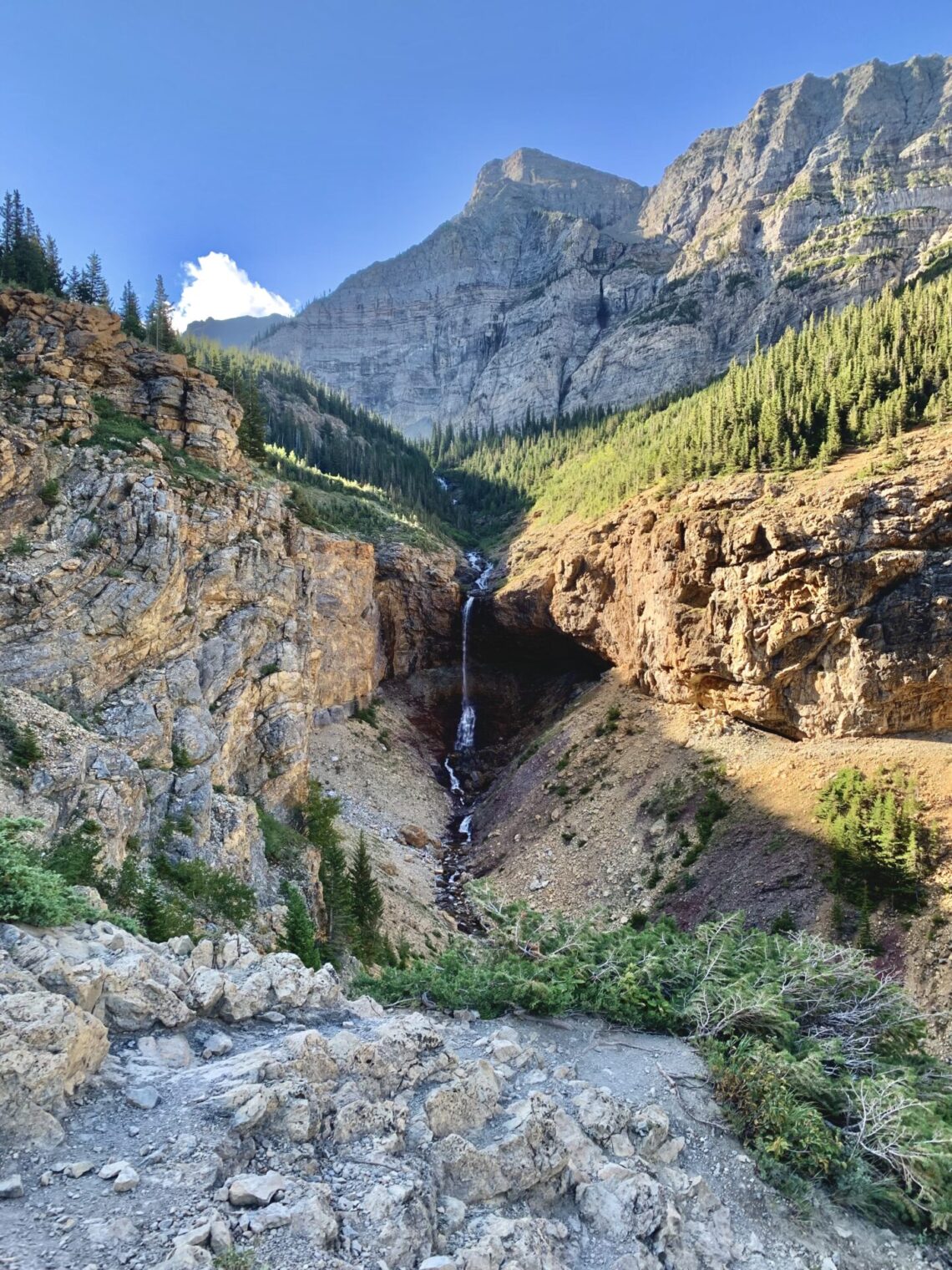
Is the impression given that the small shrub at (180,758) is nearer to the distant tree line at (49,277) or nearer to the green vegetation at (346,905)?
the green vegetation at (346,905)

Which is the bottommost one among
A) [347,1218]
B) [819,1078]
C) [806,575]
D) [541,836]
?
[541,836]

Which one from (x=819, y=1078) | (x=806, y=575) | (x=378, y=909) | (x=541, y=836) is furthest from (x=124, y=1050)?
(x=806, y=575)

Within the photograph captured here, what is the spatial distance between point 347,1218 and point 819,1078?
8.00 metres

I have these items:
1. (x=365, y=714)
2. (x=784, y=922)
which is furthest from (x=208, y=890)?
(x=365, y=714)

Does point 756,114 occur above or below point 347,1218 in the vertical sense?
above

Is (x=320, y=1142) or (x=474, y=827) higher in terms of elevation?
(x=320, y=1142)

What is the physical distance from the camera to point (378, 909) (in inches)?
1137

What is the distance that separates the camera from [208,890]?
19797 millimetres

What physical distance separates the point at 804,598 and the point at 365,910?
31.0 m

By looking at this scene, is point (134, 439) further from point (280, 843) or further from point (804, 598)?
point (804, 598)

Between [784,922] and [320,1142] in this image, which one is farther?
[784,922]

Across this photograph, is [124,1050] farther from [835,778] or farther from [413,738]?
[413,738]

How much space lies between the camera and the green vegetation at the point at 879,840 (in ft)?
92.1

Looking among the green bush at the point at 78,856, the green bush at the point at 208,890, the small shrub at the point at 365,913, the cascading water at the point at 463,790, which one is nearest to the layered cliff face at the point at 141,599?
the green bush at the point at 78,856
